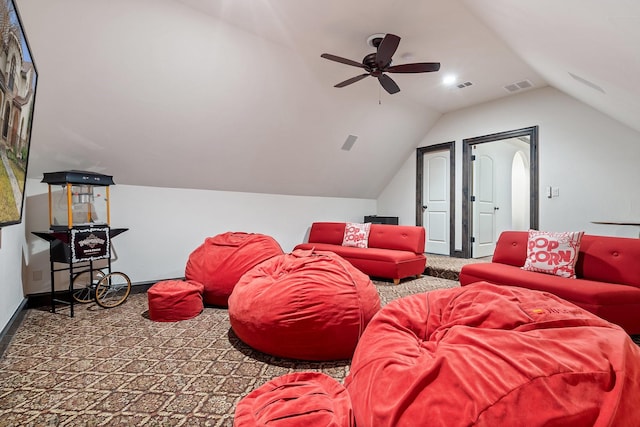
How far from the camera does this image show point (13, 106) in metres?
1.83

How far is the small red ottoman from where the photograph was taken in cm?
275

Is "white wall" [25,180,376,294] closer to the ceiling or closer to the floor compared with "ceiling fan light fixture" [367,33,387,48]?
closer to the floor

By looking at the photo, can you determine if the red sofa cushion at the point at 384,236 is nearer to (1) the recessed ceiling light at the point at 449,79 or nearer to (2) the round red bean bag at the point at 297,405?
(1) the recessed ceiling light at the point at 449,79

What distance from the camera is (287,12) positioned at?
293 cm

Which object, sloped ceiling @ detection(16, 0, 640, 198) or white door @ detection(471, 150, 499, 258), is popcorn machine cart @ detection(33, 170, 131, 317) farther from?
white door @ detection(471, 150, 499, 258)

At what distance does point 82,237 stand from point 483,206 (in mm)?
6100

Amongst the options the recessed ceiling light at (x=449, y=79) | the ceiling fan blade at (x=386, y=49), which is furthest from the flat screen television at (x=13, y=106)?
the recessed ceiling light at (x=449, y=79)

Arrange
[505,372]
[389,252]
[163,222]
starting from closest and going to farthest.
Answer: [505,372]
[163,222]
[389,252]

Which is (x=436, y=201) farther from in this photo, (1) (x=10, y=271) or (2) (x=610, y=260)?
(1) (x=10, y=271)

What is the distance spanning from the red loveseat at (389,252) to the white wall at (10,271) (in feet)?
11.4

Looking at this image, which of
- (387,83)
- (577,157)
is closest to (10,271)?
(387,83)

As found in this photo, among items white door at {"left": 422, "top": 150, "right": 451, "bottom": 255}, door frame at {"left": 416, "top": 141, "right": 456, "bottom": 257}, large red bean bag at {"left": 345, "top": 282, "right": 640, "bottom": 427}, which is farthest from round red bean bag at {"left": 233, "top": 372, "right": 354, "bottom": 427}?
white door at {"left": 422, "top": 150, "right": 451, "bottom": 255}

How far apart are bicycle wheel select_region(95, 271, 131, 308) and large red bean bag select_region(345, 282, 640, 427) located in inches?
120

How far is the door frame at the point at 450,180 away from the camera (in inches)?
223
